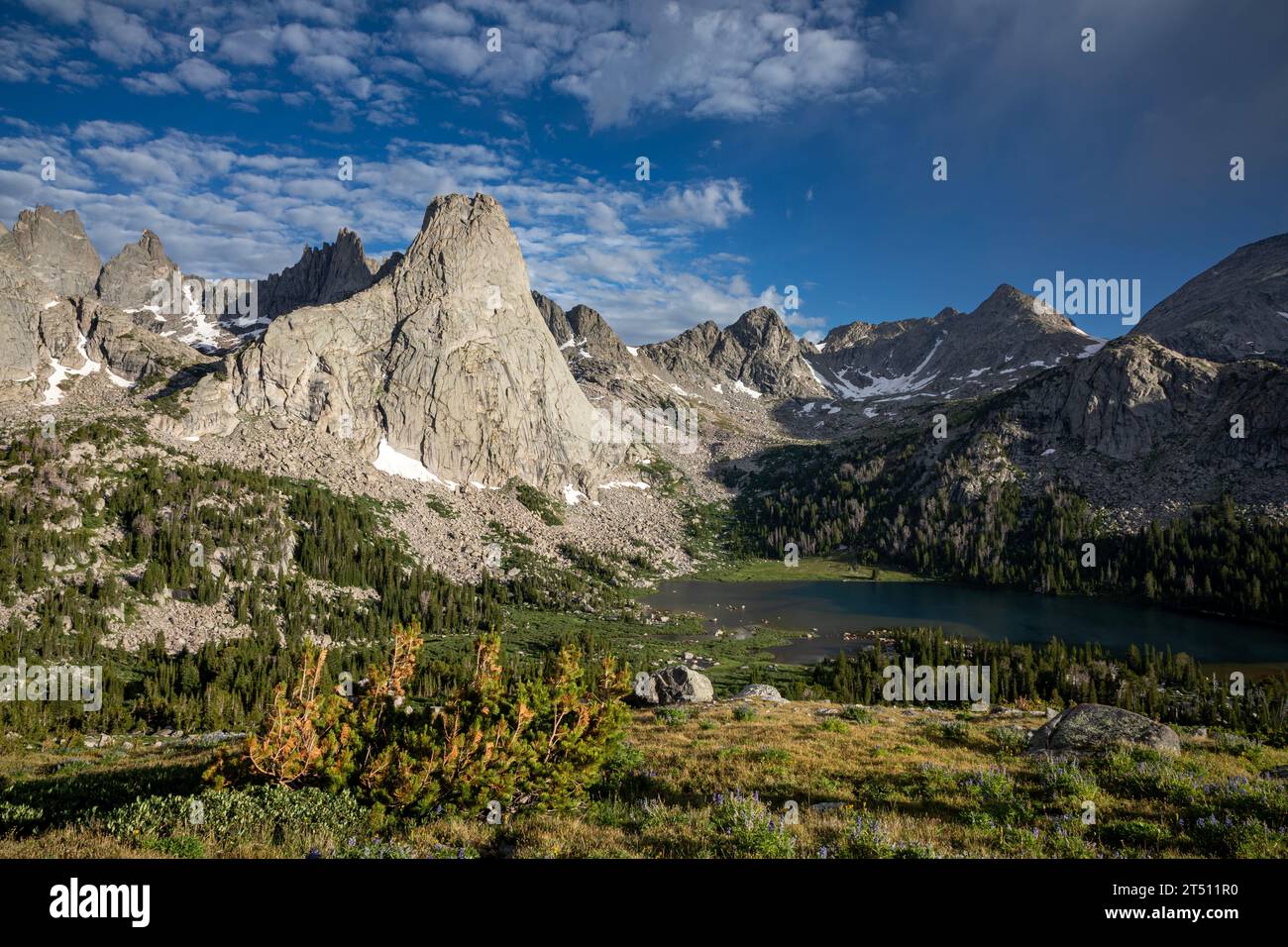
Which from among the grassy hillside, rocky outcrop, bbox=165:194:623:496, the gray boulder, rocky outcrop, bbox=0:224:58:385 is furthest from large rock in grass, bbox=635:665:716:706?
rocky outcrop, bbox=0:224:58:385

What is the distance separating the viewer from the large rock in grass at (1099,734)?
718 inches

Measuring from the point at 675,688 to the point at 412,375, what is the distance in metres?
163

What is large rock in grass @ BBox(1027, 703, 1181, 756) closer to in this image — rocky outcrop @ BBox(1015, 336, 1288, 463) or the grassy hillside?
the grassy hillside

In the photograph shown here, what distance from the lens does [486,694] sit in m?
13.9

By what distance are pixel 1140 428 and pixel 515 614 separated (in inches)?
7316

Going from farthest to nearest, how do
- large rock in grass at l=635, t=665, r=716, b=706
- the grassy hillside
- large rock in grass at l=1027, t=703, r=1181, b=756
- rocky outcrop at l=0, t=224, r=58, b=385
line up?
rocky outcrop at l=0, t=224, r=58, b=385
large rock in grass at l=635, t=665, r=716, b=706
large rock in grass at l=1027, t=703, r=1181, b=756
the grassy hillside

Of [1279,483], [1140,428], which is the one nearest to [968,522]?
[1140,428]

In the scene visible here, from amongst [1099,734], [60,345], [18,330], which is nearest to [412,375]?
[60,345]

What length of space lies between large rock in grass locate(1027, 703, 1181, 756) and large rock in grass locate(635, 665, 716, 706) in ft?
74.1

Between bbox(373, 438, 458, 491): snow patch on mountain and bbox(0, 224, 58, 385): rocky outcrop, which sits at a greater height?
bbox(0, 224, 58, 385): rocky outcrop

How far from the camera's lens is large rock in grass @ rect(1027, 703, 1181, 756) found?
18.2m

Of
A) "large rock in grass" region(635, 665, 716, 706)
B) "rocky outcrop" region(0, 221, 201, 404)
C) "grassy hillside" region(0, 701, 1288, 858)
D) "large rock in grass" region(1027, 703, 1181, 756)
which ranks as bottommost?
"large rock in grass" region(635, 665, 716, 706)

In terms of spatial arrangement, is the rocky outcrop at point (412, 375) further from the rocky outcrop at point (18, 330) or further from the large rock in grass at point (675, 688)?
the large rock in grass at point (675, 688)
